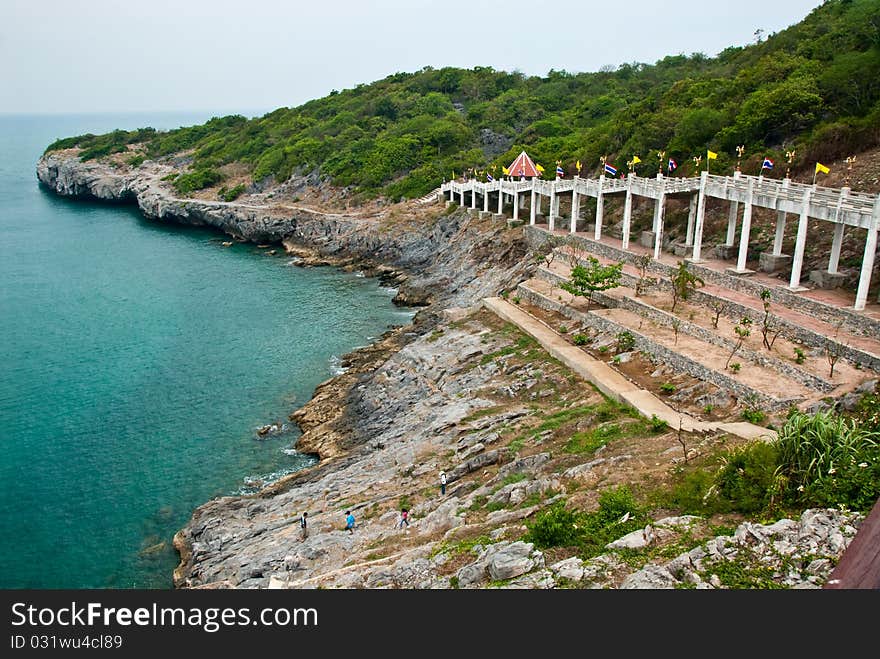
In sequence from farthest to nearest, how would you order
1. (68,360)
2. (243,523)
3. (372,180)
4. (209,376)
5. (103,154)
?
1. (103,154)
2. (372,180)
3. (68,360)
4. (209,376)
5. (243,523)

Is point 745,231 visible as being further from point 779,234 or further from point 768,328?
point 768,328

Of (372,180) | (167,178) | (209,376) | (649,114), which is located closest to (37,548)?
(209,376)

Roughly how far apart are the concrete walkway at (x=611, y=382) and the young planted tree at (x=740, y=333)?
3951 millimetres

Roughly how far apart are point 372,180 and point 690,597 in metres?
84.3

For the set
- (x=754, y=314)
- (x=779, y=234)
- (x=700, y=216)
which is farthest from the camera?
(x=700, y=216)

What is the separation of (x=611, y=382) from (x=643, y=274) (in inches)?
546

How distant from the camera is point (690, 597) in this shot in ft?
39.5

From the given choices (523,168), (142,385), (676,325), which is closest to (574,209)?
(523,168)

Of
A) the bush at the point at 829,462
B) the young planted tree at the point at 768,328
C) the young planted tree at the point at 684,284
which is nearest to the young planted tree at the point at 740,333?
the young planted tree at the point at 768,328

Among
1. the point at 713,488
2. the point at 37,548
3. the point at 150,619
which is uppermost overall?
the point at 150,619

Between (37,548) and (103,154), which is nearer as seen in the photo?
(37,548)

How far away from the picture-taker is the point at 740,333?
3108cm

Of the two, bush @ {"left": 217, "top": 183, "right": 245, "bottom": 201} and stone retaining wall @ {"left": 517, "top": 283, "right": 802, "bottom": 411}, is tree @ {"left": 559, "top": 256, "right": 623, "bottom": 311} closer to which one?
stone retaining wall @ {"left": 517, "top": 283, "right": 802, "bottom": 411}

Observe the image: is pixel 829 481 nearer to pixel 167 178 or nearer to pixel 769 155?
pixel 769 155
